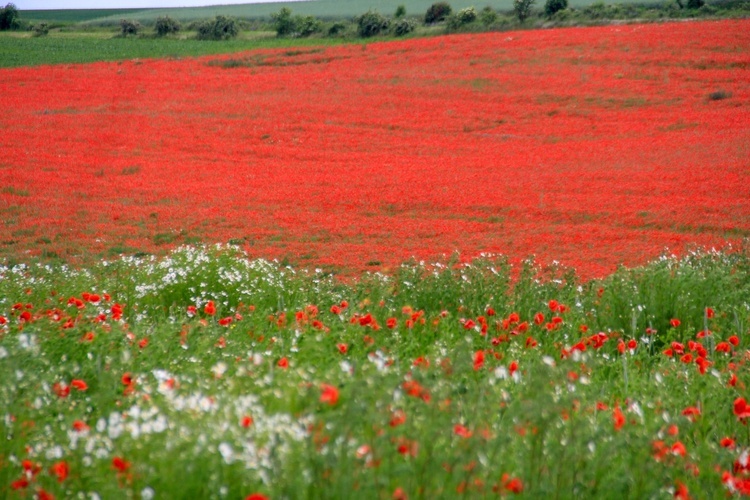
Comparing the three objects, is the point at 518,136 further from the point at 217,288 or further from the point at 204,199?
the point at 217,288

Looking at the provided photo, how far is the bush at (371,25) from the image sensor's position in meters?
43.4

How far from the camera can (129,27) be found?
1848 inches

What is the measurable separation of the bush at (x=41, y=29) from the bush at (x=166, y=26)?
17.8 feet

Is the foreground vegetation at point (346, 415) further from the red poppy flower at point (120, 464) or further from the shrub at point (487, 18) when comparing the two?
the shrub at point (487, 18)

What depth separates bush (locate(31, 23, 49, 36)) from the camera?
4044 centimetres

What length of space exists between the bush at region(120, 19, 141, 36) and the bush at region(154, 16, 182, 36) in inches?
40.2

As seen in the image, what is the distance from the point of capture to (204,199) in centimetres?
1560

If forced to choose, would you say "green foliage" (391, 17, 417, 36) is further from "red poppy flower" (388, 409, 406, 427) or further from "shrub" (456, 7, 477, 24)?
"red poppy flower" (388, 409, 406, 427)

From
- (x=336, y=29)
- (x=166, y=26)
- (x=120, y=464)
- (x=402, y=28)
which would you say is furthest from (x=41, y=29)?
(x=120, y=464)

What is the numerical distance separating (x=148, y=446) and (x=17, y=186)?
577 inches

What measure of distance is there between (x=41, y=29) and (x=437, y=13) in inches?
790

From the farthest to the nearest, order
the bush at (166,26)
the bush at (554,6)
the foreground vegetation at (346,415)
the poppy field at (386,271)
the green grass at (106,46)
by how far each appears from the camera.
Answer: the bush at (166,26)
the bush at (554,6)
the green grass at (106,46)
the poppy field at (386,271)
the foreground vegetation at (346,415)

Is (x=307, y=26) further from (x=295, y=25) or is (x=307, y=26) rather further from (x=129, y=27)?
(x=129, y=27)

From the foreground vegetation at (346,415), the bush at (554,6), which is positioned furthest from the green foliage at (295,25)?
the foreground vegetation at (346,415)
